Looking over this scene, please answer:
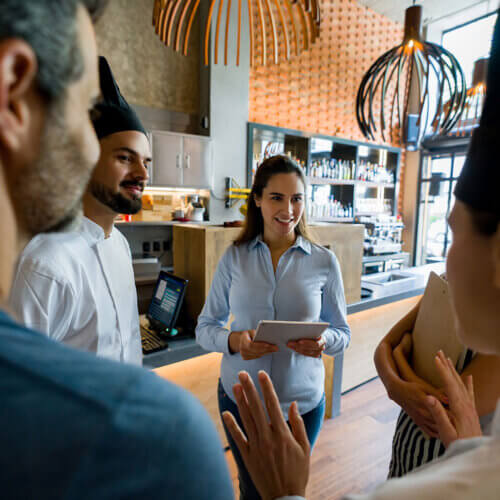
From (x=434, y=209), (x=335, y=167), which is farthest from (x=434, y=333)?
(x=434, y=209)

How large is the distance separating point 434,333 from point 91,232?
1.41m

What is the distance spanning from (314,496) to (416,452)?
124 cm

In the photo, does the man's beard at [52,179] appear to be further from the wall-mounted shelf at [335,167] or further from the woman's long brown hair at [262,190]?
the wall-mounted shelf at [335,167]

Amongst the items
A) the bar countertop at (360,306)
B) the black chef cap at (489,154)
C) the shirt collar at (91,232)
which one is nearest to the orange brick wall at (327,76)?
the bar countertop at (360,306)

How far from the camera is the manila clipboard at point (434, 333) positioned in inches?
45.4

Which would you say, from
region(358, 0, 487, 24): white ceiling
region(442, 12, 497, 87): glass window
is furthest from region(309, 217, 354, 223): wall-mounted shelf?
region(358, 0, 487, 24): white ceiling

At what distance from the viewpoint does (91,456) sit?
1.02ft

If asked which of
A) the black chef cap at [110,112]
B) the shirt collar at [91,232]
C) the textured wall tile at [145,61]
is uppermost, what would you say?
the textured wall tile at [145,61]

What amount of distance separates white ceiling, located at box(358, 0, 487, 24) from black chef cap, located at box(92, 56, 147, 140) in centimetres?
710

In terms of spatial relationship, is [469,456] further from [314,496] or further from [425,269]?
[425,269]

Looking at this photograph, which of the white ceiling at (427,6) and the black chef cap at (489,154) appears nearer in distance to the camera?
the black chef cap at (489,154)

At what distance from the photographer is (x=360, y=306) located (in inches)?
110

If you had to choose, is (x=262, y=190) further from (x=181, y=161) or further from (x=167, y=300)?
(x=181, y=161)

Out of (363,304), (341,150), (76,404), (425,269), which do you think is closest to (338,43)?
(341,150)
